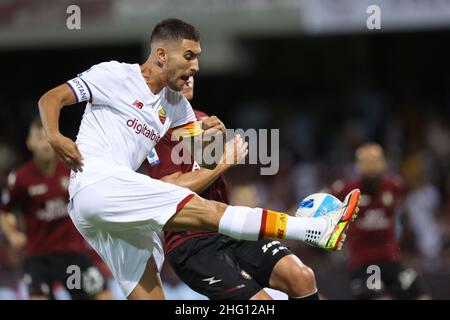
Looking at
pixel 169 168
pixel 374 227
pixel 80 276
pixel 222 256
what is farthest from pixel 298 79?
pixel 222 256

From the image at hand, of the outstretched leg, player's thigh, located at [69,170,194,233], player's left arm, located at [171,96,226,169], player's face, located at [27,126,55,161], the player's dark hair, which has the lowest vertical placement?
the outstretched leg

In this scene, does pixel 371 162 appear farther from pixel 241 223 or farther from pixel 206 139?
pixel 241 223

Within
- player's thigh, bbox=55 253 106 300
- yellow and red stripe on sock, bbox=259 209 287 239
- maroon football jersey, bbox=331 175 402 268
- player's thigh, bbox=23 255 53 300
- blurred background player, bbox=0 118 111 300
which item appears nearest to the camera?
yellow and red stripe on sock, bbox=259 209 287 239

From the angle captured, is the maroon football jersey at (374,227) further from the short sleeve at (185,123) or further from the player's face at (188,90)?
the short sleeve at (185,123)

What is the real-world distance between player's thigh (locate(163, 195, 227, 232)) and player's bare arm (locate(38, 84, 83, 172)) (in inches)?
27.9

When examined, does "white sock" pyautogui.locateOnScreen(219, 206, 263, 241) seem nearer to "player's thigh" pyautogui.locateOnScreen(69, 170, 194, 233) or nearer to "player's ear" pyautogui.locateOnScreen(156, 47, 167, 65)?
"player's thigh" pyautogui.locateOnScreen(69, 170, 194, 233)

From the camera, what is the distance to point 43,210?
9.41 meters

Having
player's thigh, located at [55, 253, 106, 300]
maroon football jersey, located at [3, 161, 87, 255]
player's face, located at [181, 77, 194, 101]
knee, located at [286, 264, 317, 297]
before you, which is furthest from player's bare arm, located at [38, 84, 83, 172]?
maroon football jersey, located at [3, 161, 87, 255]

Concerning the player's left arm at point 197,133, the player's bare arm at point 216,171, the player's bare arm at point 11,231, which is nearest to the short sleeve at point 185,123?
the player's left arm at point 197,133

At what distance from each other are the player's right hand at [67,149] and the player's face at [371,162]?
4.57m

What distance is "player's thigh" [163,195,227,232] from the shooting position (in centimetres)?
602

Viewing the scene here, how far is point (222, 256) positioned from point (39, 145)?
3.22 meters

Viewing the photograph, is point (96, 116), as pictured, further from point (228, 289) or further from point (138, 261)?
point (228, 289)

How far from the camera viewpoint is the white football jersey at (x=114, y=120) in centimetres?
620
